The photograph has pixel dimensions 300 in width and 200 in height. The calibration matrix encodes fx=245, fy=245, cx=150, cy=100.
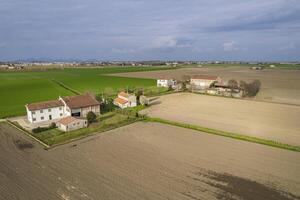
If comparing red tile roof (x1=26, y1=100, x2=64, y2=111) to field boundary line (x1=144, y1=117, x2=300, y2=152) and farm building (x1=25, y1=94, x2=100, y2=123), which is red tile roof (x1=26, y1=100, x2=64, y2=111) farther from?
field boundary line (x1=144, y1=117, x2=300, y2=152)

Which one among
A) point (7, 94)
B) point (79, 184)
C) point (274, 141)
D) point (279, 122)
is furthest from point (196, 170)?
point (7, 94)

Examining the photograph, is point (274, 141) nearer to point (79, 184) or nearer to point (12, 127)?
point (79, 184)

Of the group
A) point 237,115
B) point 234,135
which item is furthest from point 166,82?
point 234,135

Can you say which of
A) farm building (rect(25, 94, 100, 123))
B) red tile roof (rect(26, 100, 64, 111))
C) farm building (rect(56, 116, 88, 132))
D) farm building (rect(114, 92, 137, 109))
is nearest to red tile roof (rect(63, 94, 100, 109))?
farm building (rect(25, 94, 100, 123))

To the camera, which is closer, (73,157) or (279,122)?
(73,157)

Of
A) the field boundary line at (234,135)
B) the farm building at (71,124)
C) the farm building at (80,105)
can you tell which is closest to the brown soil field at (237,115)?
the field boundary line at (234,135)
